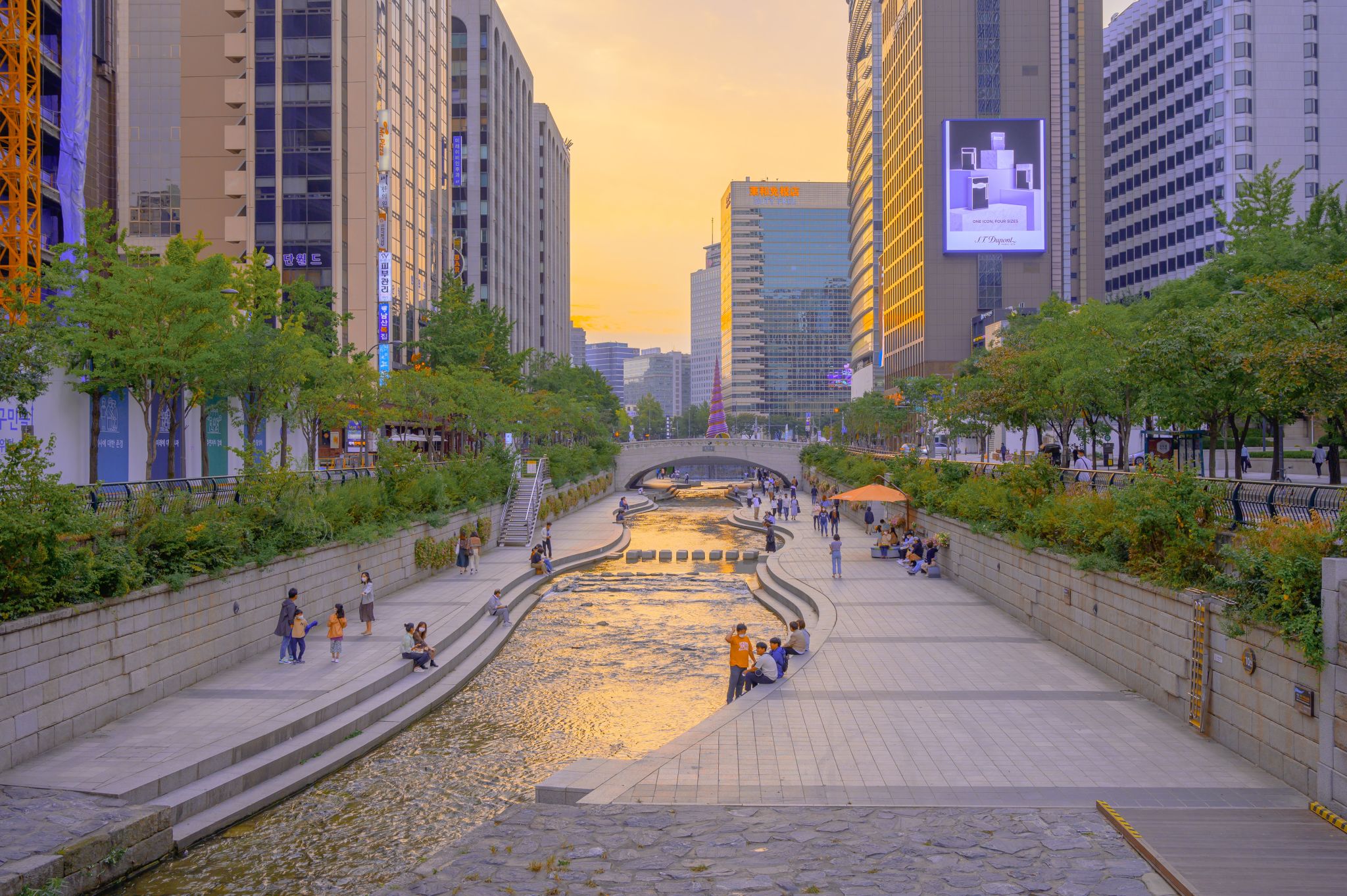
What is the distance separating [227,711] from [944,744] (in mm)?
12268

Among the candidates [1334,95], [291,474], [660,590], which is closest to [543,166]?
[1334,95]

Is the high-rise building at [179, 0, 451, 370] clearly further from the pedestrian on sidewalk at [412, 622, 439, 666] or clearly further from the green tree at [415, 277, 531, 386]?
the pedestrian on sidewalk at [412, 622, 439, 666]

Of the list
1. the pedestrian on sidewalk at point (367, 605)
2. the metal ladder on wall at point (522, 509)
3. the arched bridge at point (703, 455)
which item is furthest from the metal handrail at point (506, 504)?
the arched bridge at point (703, 455)

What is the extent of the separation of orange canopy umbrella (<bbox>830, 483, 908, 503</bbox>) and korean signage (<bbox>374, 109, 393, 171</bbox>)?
42044mm

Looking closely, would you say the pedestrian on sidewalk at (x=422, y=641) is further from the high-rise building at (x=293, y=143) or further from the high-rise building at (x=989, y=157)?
the high-rise building at (x=989, y=157)

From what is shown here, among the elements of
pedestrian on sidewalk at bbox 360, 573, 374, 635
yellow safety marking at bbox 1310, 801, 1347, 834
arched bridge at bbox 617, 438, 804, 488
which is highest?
arched bridge at bbox 617, 438, 804, 488

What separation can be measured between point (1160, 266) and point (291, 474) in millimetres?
108002

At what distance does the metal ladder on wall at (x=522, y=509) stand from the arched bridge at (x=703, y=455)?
4503 centimetres

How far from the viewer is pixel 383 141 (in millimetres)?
63938

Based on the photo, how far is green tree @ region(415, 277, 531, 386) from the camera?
56344mm

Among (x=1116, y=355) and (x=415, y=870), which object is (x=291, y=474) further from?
(x=1116, y=355)

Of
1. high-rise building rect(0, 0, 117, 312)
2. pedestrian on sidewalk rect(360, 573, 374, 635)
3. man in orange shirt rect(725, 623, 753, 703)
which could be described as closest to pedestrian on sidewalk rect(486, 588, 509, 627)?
pedestrian on sidewalk rect(360, 573, 374, 635)

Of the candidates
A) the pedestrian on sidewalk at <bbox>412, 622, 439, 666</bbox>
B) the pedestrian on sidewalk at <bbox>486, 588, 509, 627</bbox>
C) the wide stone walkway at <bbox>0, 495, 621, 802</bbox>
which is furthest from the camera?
the pedestrian on sidewalk at <bbox>486, 588, 509, 627</bbox>

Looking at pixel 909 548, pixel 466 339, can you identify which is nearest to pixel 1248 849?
pixel 909 548
